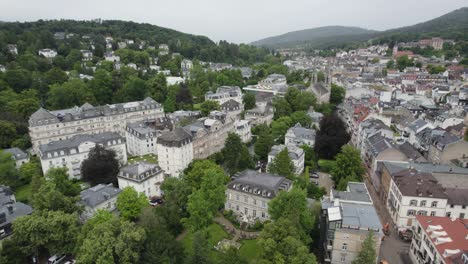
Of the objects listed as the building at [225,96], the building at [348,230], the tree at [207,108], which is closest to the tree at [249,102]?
the building at [225,96]

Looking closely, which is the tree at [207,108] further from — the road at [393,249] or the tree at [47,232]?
the road at [393,249]

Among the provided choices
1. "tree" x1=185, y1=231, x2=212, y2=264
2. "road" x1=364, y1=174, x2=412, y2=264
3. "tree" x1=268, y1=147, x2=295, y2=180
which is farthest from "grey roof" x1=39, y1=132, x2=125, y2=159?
"road" x1=364, y1=174, x2=412, y2=264

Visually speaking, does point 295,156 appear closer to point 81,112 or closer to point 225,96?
point 225,96

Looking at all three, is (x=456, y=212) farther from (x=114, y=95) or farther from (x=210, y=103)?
(x=114, y=95)

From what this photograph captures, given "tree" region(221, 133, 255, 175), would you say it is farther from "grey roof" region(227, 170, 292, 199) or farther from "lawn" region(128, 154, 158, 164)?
"lawn" region(128, 154, 158, 164)

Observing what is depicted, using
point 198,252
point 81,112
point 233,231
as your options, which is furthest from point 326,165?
point 81,112

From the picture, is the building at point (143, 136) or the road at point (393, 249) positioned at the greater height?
the building at point (143, 136)
